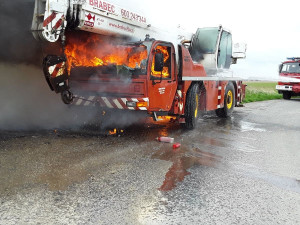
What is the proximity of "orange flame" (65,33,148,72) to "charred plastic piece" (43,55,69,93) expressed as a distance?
16.9 inches

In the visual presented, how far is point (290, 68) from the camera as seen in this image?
70.2ft

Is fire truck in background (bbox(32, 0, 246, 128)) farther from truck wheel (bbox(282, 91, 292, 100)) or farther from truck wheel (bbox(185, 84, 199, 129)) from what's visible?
truck wheel (bbox(282, 91, 292, 100))

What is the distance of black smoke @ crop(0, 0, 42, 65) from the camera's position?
20.6 ft

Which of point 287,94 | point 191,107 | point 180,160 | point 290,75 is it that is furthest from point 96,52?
point 287,94

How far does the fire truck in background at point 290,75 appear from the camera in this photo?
20828mm

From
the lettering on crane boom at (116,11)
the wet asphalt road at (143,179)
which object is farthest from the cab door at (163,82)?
the lettering on crane boom at (116,11)

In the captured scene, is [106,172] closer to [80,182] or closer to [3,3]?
[80,182]

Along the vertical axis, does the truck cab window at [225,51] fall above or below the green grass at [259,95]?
above

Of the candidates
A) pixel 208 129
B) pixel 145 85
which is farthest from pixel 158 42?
pixel 208 129

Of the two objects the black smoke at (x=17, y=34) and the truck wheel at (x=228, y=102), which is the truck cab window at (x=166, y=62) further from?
the truck wheel at (x=228, y=102)

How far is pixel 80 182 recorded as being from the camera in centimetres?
410

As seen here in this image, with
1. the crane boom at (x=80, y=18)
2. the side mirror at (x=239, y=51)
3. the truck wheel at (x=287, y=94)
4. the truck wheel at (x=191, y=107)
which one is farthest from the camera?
the truck wheel at (x=287, y=94)

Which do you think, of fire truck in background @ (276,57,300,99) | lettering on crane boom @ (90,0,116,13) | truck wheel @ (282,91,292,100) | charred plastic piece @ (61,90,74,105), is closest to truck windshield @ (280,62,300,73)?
fire truck in background @ (276,57,300,99)

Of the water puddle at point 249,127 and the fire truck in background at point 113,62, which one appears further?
the water puddle at point 249,127
